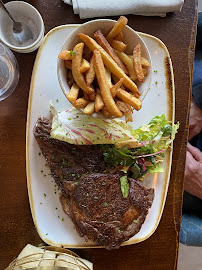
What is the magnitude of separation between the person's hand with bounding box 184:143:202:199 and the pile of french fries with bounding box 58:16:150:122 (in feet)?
3.49

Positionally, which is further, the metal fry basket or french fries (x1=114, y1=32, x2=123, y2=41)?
the metal fry basket

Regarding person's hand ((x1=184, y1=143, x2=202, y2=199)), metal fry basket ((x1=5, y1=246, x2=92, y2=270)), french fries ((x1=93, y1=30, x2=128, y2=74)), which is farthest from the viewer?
person's hand ((x1=184, y1=143, x2=202, y2=199))

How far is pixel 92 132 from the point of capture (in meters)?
2.09

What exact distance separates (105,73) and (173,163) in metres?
0.97

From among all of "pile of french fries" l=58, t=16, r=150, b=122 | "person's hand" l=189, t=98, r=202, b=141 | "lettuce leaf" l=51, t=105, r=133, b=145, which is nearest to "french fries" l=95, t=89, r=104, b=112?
"pile of french fries" l=58, t=16, r=150, b=122

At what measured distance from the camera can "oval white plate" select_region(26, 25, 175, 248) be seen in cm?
217

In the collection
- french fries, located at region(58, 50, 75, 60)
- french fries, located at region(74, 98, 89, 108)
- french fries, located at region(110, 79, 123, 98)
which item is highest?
french fries, located at region(58, 50, 75, 60)

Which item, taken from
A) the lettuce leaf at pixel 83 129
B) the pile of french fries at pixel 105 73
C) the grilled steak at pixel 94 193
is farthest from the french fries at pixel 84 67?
the grilled steak at pixel 94 193

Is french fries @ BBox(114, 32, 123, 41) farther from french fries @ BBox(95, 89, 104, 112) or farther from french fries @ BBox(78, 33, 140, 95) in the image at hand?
french fries @ BBox(95, 89, 104, 112)

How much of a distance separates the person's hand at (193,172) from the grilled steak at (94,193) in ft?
2.06

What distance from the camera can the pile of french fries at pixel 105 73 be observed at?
1.70m

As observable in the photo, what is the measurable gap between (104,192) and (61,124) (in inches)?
21.6

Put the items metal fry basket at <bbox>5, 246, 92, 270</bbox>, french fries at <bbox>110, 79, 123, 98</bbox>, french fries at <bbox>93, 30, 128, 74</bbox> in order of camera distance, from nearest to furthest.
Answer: french fries at <bbox>110, 79, 123, 98</bbox>
french fries at <bbox>93, 30, 128, 74</bbox>
metal fry basket at <bbox>5, 246, 92, 270</bbox>

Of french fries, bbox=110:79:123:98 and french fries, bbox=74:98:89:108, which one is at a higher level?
french fries, bbox=110:79:123:98
